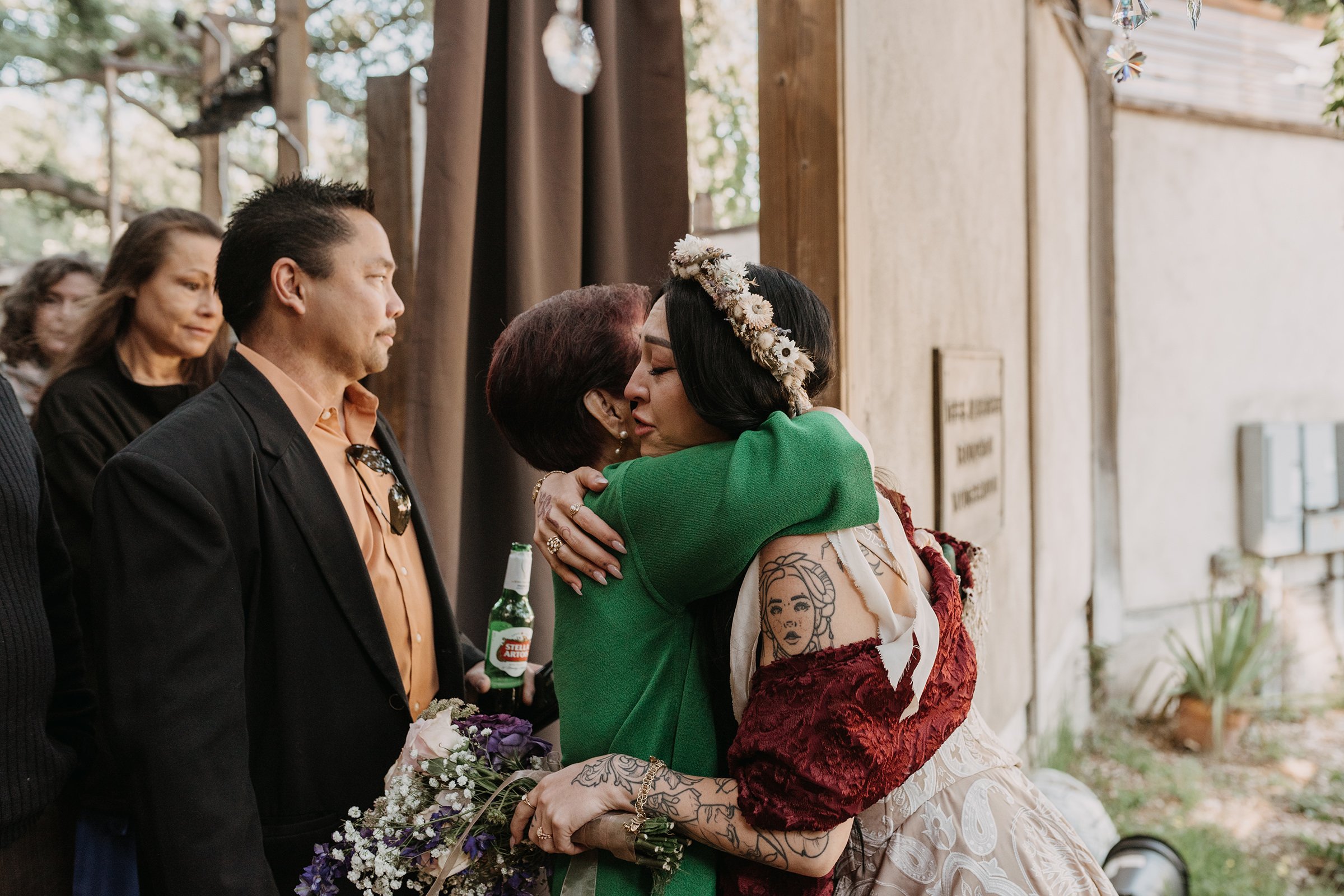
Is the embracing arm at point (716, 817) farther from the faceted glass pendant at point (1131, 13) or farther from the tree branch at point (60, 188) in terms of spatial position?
the tree branch at point (60, 188)

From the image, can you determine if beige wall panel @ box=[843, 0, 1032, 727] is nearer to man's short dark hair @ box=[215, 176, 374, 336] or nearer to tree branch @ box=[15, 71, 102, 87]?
man's short dark hair @ box=[215, 176, 374, 336]

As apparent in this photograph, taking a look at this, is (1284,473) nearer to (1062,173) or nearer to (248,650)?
(1062,173)

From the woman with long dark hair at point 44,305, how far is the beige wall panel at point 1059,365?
423 centimetres

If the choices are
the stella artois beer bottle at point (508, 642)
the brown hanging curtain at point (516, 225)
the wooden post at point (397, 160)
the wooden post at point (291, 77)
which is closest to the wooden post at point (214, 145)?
the wooden post at point (291, 77)

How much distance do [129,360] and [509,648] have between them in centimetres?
145

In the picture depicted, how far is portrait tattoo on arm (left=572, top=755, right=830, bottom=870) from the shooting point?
1.12m

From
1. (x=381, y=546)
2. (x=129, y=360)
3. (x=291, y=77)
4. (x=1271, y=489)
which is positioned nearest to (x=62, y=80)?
(x=291, y=77)

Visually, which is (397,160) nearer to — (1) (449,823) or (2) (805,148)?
(2) (805,148)

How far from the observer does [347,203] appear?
1.84 metres

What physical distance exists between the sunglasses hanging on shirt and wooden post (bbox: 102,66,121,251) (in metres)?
5.62

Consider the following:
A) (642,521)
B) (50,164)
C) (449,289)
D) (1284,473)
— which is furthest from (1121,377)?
(50,164)

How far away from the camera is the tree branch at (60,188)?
9523mm

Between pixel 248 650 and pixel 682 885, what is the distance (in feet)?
2.73

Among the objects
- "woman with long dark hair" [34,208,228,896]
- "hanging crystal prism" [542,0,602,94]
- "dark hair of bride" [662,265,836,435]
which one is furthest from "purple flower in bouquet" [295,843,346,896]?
"hanging crystal prism" [542,0,602,94]
